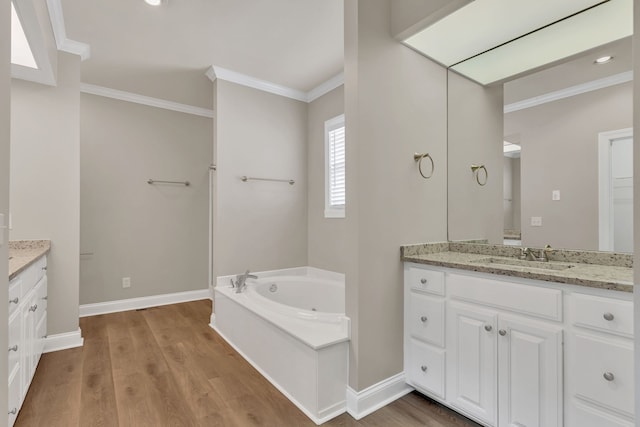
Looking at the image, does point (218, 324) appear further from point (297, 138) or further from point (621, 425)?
point (621, 425)

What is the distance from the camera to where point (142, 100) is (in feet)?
12.5

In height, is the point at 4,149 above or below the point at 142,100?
below

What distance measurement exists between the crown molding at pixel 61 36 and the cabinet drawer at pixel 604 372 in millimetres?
3618

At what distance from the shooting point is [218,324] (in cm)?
306

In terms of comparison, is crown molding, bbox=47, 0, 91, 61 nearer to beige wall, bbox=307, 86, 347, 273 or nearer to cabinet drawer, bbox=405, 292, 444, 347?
beige wall, bbox=307, 86, 347, 273

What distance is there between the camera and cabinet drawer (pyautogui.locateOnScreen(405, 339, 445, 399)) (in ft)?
5.95

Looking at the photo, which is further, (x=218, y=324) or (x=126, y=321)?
(x=126, y=321)

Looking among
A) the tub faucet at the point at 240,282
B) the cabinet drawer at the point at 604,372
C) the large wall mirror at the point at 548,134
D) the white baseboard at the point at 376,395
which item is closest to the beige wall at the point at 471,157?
the large wall mirror at the point at 548,134

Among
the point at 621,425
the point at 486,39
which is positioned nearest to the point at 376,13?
the point at 486,39

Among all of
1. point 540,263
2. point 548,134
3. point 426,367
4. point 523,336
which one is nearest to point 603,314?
point 523,336

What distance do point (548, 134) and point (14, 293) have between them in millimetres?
3081

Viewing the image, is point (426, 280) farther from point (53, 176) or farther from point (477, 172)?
point (53, 176)

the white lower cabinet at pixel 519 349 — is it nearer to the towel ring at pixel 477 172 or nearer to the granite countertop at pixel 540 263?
the granite countertop at pixel 540 263

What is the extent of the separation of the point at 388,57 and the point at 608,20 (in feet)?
3.72
